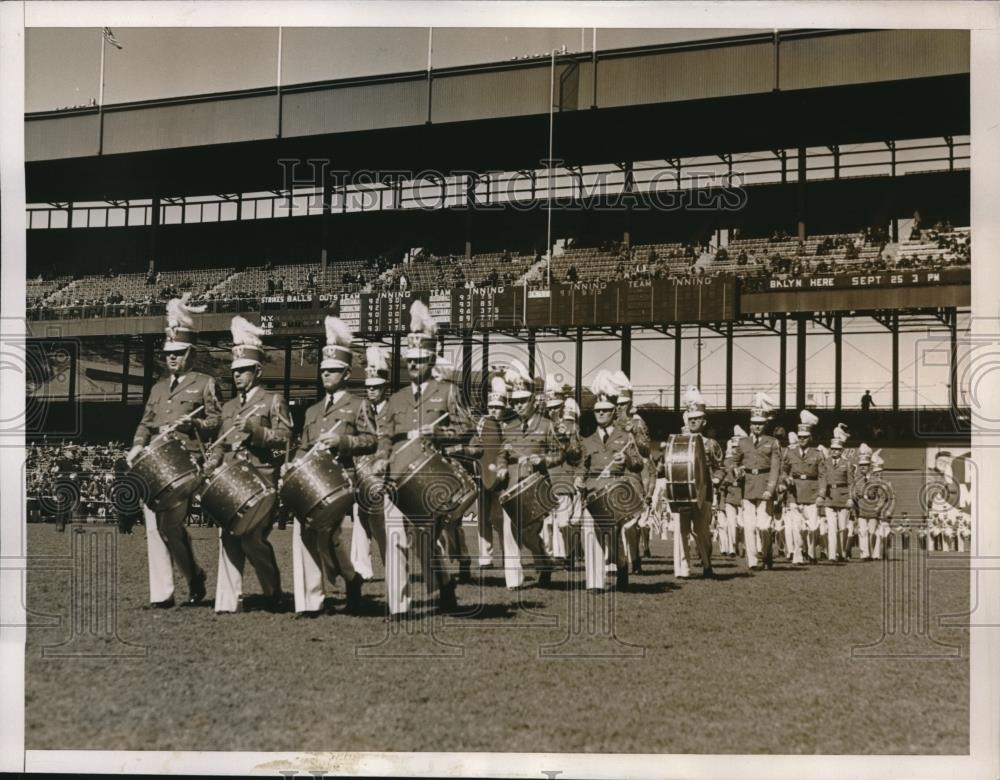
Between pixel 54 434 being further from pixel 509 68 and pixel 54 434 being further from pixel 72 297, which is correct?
pixel 509 68

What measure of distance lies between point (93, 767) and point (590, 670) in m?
2.24

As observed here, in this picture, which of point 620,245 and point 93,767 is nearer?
point 93,767

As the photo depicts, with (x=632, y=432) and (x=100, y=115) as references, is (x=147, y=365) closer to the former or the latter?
(x=100, y=115)

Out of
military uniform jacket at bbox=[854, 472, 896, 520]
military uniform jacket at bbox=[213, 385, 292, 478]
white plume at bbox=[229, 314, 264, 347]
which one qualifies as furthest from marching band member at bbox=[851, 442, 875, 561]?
white plume at bbox=[229, 314, 264, 347]

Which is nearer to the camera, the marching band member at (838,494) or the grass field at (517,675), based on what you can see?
the grass field at (517,675)

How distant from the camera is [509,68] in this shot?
4.46m

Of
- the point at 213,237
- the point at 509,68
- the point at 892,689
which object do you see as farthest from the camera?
the point at 213,237

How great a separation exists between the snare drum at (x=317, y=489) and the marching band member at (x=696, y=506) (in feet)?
5.27

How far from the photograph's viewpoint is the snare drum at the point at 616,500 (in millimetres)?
4531

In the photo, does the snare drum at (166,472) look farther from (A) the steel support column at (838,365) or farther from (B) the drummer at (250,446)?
(A) the steel support column at (838,365)

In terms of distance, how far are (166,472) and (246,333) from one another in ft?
2.51

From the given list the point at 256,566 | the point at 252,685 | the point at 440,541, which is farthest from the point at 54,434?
the point at 440,541

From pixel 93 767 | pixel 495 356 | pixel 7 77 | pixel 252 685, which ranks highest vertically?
pixel 7 77

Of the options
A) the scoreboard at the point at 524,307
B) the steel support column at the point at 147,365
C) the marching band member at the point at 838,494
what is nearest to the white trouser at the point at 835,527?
the marching band member at the point at 838,494
